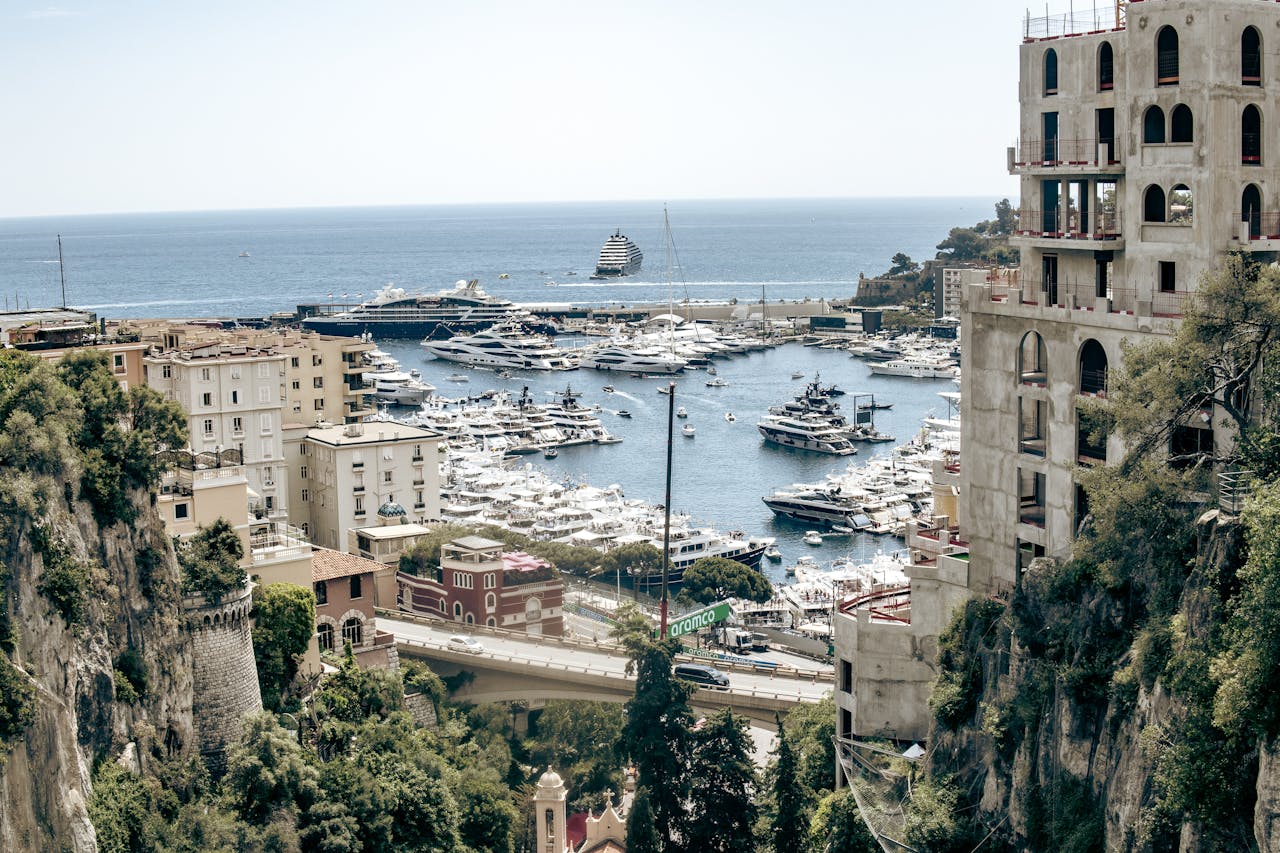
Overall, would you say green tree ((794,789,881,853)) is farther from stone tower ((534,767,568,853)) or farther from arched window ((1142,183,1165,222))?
arched window ((1142,183,1165,222))

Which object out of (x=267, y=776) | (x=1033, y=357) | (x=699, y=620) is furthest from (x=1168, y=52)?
(x=699, y=620)

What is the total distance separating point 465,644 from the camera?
62250mm

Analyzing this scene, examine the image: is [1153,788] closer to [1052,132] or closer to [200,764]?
[1052,132]

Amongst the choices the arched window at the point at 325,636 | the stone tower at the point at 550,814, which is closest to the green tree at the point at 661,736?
the stone tower at the point at 550,814

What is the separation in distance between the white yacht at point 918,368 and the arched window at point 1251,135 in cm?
12247

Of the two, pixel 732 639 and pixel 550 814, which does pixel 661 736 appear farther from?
pixel 732 639

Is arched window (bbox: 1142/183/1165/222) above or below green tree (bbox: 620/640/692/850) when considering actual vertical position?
above

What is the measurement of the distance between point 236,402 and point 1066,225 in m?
41.7

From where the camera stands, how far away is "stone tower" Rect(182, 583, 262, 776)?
159 ft

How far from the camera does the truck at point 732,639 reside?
7156cm

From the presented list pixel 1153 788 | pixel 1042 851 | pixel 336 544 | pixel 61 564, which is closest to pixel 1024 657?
A: pixel 1042 851

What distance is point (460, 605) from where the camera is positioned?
66750mm

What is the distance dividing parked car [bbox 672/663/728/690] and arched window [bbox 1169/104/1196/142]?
1126 inches

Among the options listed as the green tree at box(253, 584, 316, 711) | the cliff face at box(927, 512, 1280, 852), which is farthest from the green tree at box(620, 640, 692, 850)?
the cliff face at box(927, 512, 1280, 852)
